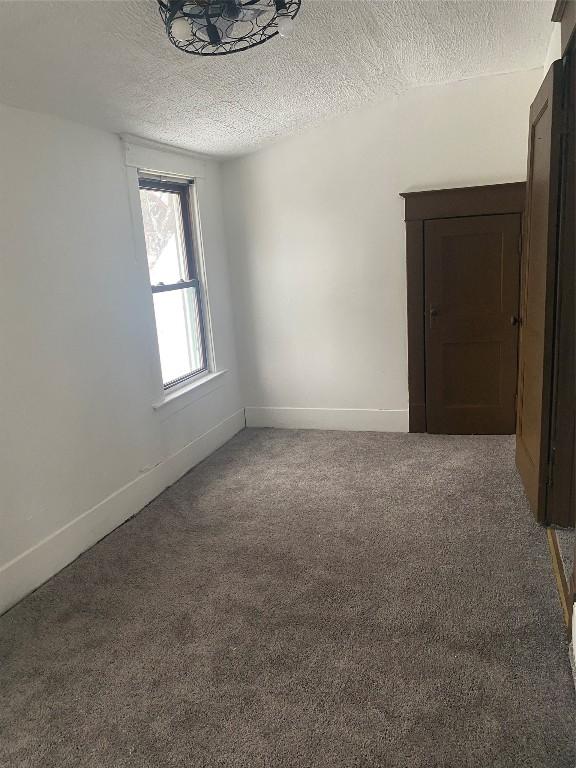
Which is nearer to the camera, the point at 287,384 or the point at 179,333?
the point at 179,333

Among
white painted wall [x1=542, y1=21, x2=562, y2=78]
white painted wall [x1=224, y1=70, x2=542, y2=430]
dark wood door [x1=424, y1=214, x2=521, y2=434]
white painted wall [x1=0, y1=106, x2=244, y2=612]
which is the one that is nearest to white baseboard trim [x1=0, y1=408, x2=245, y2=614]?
white painted wall [x1=0, y1=106, x2=244, y2=612]

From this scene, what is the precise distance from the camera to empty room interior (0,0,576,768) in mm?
2016

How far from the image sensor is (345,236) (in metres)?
4.59

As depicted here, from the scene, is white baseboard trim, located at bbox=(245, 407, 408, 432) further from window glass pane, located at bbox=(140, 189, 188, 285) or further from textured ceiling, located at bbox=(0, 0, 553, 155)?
textured ceiling, located at bbox=(0, 0, 553, 155)

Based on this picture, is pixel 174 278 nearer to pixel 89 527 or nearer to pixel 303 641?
pixel 89 527

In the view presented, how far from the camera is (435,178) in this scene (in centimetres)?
432

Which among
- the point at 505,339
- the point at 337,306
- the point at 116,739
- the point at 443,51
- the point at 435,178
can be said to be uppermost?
the point at 443,51

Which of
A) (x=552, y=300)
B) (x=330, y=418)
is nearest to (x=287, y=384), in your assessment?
(x=330, y=418)

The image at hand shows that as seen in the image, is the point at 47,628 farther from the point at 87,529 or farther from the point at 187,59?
the point at 187,59

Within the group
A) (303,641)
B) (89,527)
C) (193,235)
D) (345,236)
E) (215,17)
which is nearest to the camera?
(215,17)

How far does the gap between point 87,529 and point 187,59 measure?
242 centimetres

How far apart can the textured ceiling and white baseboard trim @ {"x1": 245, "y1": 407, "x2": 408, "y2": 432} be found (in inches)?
87.5

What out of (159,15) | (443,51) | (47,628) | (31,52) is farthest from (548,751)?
(443,51)

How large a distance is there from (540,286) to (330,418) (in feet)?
7.84
